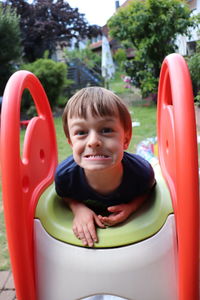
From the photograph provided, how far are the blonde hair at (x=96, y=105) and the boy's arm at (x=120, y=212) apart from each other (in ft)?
1.07

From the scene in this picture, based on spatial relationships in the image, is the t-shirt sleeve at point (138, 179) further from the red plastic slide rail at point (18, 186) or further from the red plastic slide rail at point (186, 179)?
the red plastic slide rail at point (18, 186)

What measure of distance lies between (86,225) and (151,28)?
6.81 metres

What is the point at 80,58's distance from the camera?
45.1ft

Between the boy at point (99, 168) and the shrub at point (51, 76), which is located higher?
the shrub at point (51, 76)

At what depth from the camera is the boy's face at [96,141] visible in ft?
3.70

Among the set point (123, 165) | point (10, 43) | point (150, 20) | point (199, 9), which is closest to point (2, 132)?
point (123, 165)

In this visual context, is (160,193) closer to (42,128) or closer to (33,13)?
(42,128)

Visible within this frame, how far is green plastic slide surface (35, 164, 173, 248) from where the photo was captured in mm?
1197

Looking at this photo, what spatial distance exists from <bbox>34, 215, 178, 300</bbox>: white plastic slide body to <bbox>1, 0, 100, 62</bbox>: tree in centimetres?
1133

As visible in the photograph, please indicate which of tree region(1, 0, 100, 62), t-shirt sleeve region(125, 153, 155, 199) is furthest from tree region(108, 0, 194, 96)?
t-shirt sleeve region(125, 153, 155, 199)

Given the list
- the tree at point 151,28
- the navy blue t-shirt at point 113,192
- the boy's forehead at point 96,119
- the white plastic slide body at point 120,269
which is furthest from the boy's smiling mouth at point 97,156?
the tree at point 151,28

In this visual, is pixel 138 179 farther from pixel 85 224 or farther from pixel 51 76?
pixel 51 76

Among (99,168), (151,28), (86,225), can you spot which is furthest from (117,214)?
(151,28)

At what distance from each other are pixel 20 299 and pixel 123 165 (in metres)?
0.67
